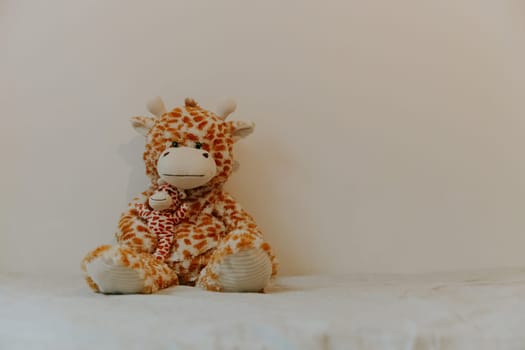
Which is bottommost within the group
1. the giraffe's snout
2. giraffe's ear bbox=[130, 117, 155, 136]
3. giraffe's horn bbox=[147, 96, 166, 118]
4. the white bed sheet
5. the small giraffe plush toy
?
the white bed sheet

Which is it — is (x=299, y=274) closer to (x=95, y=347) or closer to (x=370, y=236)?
(x=370, y=236)

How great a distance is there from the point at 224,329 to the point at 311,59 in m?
0.97

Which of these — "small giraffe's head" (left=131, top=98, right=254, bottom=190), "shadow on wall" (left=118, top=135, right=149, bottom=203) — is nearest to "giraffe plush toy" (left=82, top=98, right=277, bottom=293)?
"small giraffe's head" (left=131, top=98, right=254, bottom=190)

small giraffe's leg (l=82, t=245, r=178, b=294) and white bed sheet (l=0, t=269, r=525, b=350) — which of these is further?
small giraffe's leg (l=82, t=245, r=178, b=294)

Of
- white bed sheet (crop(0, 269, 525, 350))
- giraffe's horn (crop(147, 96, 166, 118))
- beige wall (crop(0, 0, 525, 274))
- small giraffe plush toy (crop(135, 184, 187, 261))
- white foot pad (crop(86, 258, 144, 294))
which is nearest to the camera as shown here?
white bed sheet (crop(0, 269, 525, 350))

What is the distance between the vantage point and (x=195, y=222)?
108 centimetres

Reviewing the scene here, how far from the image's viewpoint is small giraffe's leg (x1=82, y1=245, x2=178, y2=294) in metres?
0.74

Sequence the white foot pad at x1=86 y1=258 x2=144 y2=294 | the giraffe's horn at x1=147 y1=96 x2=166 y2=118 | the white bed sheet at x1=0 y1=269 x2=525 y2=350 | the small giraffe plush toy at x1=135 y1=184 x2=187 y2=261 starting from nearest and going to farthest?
1. the white bed sheet at x1=0 y1=269 x2=525 y2=350
2. the white foot pad at x1=86 y1=258 x2=144 y2=294
3. the small giraffe plush toy at x1=135 y1=184 x2=187 y2=261
4. the giraffe's horn at x1=147 y1=96 x2=166 y2=118

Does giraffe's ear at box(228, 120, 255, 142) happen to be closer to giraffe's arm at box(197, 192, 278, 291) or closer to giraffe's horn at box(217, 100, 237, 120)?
giraffe's horn at box(217, 100, 237, 120)

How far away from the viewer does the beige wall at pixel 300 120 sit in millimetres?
1262

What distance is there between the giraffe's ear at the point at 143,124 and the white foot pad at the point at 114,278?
0.48 meters

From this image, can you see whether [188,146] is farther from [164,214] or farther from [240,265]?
[240,265]

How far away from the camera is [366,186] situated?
1.29m

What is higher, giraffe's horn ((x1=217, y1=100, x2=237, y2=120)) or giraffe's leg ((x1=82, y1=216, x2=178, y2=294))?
giraffe's horn ((x1=217, y1=100, x2=237, y2=120))
